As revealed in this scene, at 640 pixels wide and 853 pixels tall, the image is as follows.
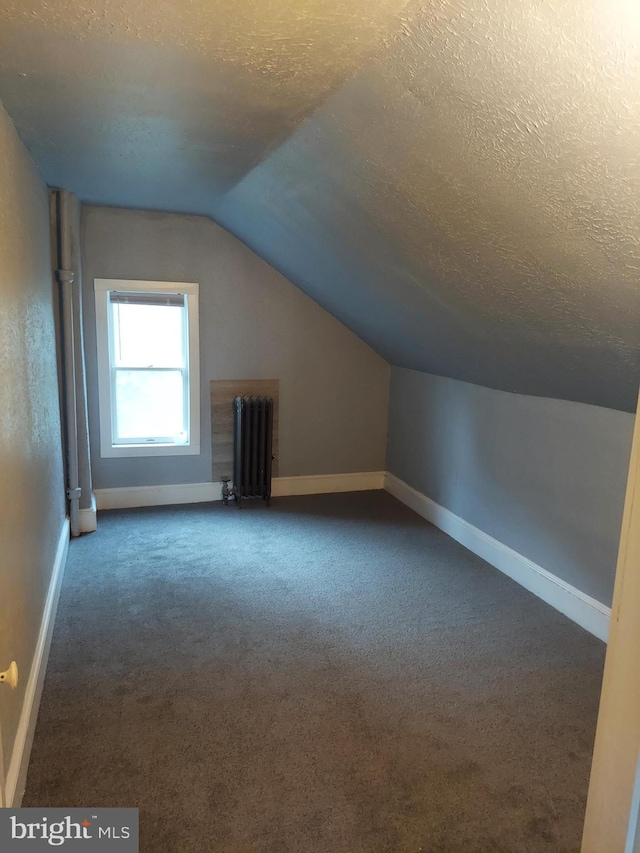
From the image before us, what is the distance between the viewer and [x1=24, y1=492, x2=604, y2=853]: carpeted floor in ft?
5.65

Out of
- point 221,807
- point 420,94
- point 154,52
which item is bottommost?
point 221,807

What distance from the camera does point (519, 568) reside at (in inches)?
129

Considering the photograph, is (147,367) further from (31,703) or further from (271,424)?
(31,703)

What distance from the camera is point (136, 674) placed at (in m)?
2.36

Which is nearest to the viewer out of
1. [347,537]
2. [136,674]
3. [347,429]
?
[136,674]

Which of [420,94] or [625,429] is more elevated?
[420,94]

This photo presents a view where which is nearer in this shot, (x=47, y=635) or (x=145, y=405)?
(x=47, y=635)

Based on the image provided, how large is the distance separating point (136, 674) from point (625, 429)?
2.36 metres

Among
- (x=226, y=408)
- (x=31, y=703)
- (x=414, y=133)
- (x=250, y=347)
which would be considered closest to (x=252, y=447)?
(x=226, y=408)

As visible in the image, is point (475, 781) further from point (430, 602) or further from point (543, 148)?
point (543, 148)

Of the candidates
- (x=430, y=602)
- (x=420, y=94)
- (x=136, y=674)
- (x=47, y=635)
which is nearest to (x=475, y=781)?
(x=430, y=602)

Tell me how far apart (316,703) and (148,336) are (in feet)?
9.53

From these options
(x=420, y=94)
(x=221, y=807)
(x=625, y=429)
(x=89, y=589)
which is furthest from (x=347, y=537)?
(x=420, y=94)

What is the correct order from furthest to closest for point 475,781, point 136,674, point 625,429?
1. point 625,429
2. point 136,674
3. point 475,781
